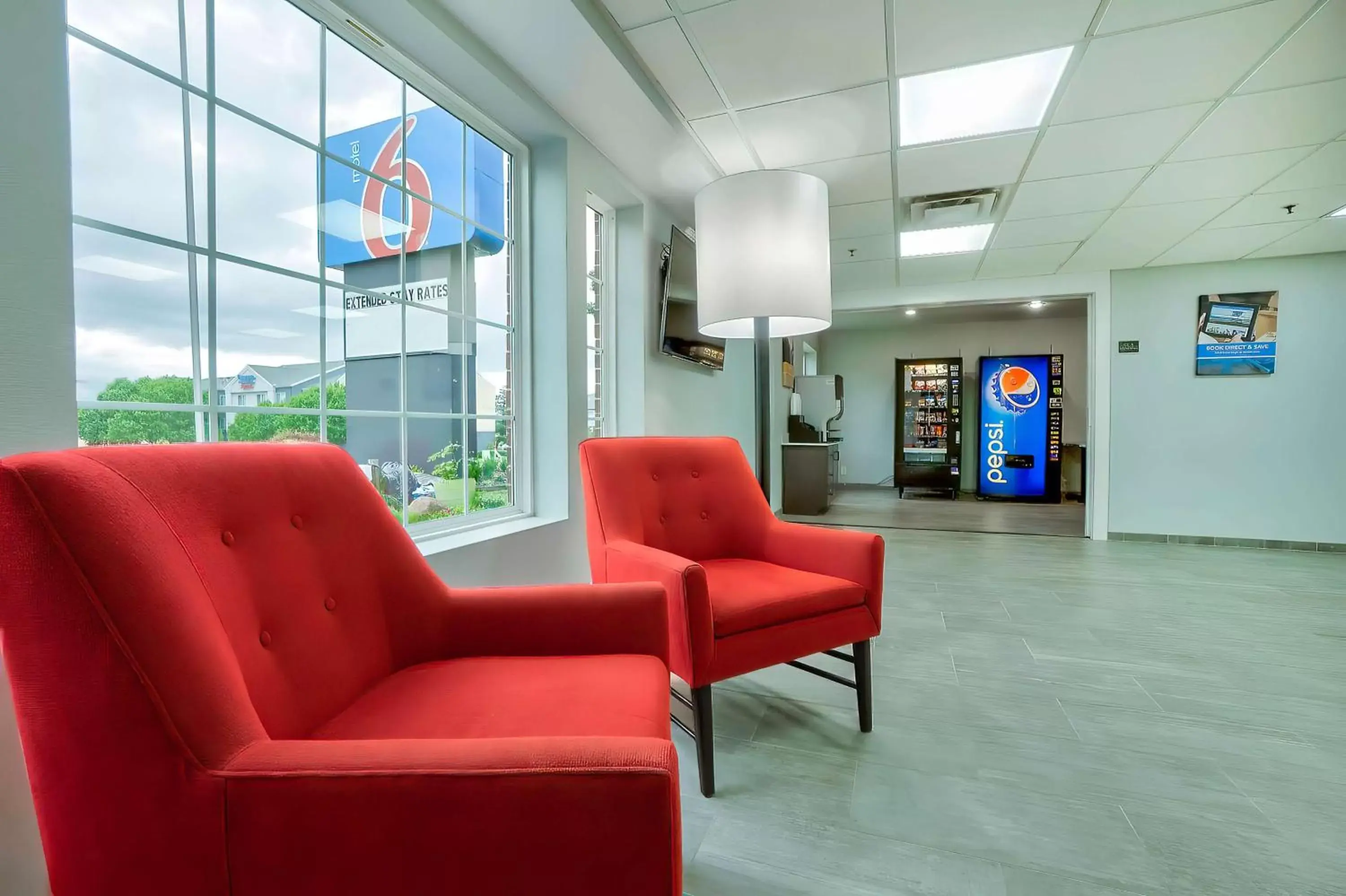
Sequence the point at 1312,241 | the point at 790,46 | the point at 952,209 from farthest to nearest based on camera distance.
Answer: the point at 1312,241 → the point at 952,209 → the point at 790,46

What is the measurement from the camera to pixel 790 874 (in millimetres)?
1257

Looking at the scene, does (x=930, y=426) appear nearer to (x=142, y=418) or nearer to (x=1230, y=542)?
(x=1230, y=542)

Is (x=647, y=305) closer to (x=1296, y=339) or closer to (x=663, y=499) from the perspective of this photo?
(x=663, y=499)

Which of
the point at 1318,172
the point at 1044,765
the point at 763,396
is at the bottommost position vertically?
the point at 1044,765

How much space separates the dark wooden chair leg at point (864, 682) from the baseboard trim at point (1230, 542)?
4.82 metres

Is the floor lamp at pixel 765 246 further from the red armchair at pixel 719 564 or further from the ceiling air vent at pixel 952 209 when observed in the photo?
the ceiling air vent at pixel 952 209

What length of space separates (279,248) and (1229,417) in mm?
6849

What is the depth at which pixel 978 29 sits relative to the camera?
2.18 m

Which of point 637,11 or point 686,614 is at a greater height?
point 637,11

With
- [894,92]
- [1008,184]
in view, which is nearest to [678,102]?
[894,92]

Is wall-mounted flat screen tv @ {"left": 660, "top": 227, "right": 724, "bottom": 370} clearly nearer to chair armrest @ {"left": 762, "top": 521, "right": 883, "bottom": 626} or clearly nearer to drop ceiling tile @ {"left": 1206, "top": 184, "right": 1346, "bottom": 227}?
chair armrest @ {"left": 762, "top": 521, "right": 883, "bottom": 626}

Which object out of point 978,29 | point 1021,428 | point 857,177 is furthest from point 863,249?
point 1021,428

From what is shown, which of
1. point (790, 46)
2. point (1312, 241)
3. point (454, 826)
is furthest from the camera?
point (1312, 241)

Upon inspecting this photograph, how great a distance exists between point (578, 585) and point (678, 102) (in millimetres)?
2395
